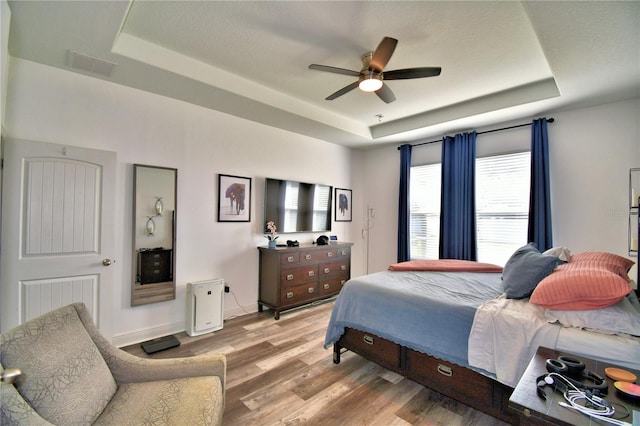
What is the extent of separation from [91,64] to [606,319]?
4233 mm

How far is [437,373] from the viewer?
6.73ft

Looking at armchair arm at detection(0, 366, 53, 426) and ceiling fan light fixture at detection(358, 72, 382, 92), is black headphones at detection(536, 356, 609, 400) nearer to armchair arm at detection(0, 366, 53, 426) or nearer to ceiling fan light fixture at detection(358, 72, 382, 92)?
armchair arm at detection(0, 366, 53, 426)

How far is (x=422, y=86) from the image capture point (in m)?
3.33

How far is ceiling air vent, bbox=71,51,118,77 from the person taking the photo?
2.43 meters

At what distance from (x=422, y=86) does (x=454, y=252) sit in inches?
97.8

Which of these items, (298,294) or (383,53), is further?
(298,294)

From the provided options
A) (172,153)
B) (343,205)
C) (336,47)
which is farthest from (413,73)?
(343,205)

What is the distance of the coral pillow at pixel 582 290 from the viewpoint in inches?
61.3

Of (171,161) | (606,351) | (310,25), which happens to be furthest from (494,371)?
(171,161)

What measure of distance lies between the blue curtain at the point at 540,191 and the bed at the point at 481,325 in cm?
128

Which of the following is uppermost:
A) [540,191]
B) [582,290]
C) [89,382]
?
[540,191]

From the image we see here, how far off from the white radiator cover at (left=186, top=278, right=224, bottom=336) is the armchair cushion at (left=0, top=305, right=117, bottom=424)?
188 centimetres

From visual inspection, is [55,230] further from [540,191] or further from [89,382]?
[540,191]

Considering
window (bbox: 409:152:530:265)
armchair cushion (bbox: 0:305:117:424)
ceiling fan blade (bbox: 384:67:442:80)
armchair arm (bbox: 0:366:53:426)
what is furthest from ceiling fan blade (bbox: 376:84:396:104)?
armchair arm (bbox: 0:366:53:426)
